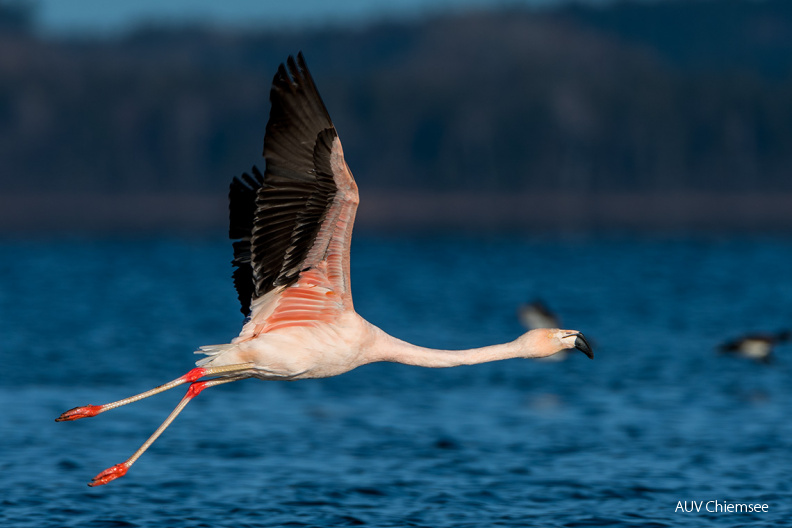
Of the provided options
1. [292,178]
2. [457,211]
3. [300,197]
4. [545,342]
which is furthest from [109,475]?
[457,211]

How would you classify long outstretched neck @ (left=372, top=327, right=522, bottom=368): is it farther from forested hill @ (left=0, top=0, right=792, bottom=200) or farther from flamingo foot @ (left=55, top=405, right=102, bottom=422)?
Result: forested hill @ (left=0, top=0, right=792, bottom=200)

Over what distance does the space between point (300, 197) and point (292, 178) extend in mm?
182

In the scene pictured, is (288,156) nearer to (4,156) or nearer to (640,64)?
(4,156)

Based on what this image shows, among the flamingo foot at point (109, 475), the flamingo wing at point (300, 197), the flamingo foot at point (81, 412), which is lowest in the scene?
the flamingo foot at point (109, 475)

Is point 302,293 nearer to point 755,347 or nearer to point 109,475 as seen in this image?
point 109,475

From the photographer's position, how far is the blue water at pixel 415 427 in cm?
1305

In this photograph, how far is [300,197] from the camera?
10.2 metres

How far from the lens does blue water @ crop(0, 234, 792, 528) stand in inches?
514

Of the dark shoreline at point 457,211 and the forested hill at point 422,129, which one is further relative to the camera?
the forested hill at point 422,129

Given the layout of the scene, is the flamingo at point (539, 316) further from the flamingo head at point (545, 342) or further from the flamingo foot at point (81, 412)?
the flamingo foot at point (81, 412)

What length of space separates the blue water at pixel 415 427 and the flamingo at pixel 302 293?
5.66 ft

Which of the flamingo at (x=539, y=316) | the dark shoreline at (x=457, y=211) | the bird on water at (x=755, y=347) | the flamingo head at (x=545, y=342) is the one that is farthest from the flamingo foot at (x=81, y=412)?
the dark shoreline at (x=457, y=211)

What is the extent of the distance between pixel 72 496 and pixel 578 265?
4233cm

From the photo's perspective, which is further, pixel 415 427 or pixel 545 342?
pixel 415 427
